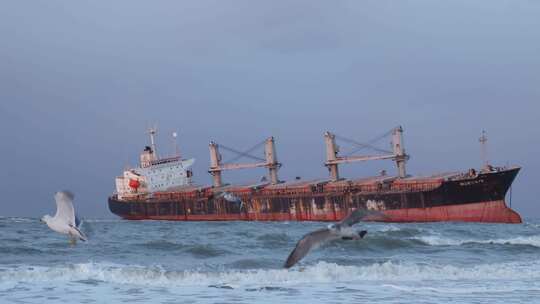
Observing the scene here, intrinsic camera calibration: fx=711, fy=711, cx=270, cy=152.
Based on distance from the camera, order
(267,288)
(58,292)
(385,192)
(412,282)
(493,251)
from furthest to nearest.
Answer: (385,192) → (493,251) → (412,282) → (267,288) → (58,292)

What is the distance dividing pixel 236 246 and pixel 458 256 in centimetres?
695

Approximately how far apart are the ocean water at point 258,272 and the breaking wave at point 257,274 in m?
0.02

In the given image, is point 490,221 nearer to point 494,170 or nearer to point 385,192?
point 494,170

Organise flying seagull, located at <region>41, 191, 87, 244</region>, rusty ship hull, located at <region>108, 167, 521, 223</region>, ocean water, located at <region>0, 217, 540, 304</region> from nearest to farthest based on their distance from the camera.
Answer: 1. flying seagull, located at <region>41, 191, 87, 244</region>
2. ocean water, located at <region>0, 217, 540, 304</region>
3. rusty ship hull, located at <region>108, 167, 521, 223</region>

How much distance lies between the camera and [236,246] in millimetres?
23031

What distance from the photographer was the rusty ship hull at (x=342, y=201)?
144 feet

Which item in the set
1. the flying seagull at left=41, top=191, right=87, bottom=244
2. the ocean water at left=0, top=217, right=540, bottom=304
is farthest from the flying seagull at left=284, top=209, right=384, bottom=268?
the flying seagull at left=41, top=191, right=87, bottom=244

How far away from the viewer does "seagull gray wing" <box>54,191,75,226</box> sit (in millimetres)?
10033

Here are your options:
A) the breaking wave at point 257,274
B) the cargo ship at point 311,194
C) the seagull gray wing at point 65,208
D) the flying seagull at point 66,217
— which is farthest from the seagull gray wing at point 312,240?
the cargo ship at point 311,194

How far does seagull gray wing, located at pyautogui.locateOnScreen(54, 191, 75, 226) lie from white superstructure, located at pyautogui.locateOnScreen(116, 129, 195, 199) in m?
51.6

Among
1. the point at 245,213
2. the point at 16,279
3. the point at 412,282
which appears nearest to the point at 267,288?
the point at 412,282

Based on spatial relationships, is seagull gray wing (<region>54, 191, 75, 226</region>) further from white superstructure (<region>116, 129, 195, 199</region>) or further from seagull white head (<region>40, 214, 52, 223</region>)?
white superstructure (<region>116, 129, 195, 199</region>)

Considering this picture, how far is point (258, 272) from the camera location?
15.6m

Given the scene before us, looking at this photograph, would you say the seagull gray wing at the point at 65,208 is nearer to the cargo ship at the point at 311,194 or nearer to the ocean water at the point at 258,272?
the ocean water at the point at 258,272
